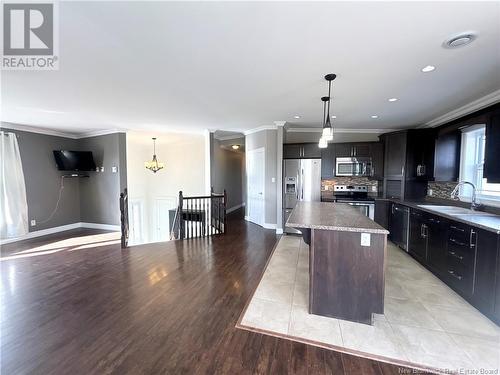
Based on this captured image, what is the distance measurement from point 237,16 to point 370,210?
4.59 metres

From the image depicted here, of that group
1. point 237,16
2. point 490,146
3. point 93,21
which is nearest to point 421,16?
point 237,16

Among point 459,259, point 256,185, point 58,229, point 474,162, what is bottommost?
point 58,229

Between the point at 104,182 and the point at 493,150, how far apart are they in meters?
8.01

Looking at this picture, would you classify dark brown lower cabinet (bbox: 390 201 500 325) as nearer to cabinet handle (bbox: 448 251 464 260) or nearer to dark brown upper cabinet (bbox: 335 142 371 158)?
cabinet handle (bbox: 448 251 464 260)

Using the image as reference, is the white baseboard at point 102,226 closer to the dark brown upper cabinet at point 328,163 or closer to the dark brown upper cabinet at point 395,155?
→ the dark brown upper cabinet at point 328,163

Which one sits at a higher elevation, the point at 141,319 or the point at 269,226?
the point at 269,226

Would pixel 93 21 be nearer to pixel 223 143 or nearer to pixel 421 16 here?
pixel 421 16

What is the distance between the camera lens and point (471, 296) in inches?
94.6

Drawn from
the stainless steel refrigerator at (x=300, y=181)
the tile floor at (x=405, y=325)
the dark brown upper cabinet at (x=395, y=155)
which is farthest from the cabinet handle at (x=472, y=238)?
the stainless steel refrigerator at (x=300, y=181)

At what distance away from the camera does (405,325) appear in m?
2.09

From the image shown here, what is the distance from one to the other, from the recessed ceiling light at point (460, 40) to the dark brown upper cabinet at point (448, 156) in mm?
2699

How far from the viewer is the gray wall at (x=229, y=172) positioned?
23.8ft

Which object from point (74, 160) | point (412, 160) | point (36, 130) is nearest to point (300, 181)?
point (412, 160)

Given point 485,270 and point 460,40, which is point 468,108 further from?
point 485,270
